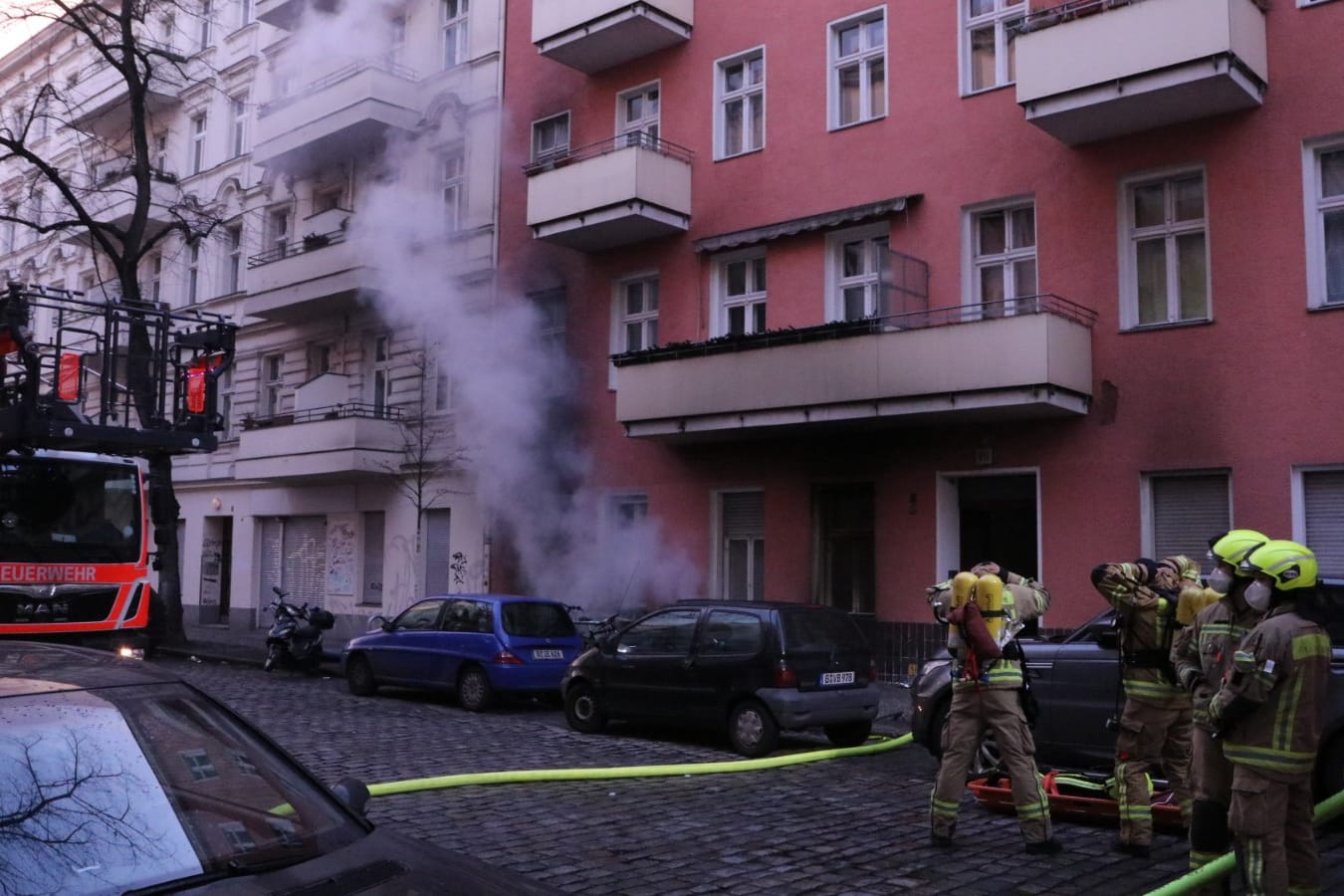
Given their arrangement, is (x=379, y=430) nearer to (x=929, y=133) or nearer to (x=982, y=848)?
(x=929, y=133)

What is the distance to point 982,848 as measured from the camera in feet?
24.4

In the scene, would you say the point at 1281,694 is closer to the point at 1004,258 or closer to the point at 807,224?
the point at 1004,258

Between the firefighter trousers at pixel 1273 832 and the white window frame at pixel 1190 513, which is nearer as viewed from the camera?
the firefighter trousers at pixel 1273 832

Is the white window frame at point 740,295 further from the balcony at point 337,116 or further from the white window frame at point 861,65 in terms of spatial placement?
the balcony at point 337,116

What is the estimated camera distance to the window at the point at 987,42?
16.1 metres

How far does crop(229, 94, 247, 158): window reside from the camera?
30250 mm

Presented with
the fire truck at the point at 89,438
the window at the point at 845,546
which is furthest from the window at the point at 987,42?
the fire truck at the point at 89,438

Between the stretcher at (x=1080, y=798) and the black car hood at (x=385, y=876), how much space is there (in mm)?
5078

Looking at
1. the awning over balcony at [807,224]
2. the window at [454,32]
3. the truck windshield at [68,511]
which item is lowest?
the truck windshield at [68,511]

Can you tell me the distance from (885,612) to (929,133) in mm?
6722

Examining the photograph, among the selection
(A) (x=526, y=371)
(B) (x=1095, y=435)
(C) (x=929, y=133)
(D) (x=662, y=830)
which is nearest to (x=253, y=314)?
(A) (x=526, y=371)

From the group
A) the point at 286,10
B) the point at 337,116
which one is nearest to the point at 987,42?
the point at 337,116

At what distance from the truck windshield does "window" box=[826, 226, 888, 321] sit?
388 inches

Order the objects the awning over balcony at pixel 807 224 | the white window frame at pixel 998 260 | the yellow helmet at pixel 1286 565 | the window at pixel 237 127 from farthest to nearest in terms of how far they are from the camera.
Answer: the window at pixel 237 127 < the awning over balcony at pixel 807 224 < the white window frame at pixel 998 260 < the yellow helmet at pixel 1286 565
